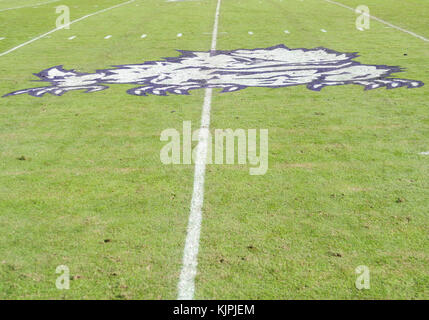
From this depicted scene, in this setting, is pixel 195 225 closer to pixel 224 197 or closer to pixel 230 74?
pixel 224 197

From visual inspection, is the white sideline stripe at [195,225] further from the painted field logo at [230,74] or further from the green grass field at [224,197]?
the painted field logo at [230,74]

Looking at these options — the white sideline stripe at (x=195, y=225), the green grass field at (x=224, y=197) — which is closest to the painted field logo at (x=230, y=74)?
the green grass field at (x=224, y=197)

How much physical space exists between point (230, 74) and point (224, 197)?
7704 mm

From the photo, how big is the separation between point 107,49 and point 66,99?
7.39 meters

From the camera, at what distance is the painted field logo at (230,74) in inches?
467

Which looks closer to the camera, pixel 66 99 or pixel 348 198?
pixel 348 198

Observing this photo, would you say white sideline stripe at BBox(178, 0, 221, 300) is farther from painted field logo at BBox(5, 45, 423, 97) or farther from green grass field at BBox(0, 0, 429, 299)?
painted field logo at BBox(5, 45, 423, 97)

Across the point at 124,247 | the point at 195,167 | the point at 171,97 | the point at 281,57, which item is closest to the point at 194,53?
the point at 281,57

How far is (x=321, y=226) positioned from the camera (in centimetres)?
535

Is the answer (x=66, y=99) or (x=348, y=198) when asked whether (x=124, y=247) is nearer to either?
(x=348, y=198)

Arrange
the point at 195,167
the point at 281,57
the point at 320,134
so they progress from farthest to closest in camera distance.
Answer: the point at 281,57, the point at 320,134, the point at 195,167

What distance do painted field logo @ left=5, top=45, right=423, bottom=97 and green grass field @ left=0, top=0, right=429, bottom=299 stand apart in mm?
575

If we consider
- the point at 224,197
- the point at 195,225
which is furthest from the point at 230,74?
the point at 195,225

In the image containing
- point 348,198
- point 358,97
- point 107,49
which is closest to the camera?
point 348,198
